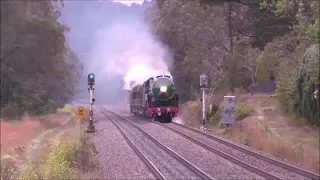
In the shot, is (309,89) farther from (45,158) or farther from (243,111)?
(45,158)

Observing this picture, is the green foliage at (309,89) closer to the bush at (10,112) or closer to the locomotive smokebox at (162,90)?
the locomotive smokebox at (162,90)

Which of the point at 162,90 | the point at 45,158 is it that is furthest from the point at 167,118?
the point at 45,158

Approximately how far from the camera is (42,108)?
44.6 metres

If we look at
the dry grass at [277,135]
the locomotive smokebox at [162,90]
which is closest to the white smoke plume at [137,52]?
the locomotive smokebox at [162,90]

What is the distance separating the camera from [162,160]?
16562 mm

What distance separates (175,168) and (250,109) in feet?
48.3

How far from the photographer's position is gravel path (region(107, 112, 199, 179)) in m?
13.9

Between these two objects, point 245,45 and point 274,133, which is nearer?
point 274,133

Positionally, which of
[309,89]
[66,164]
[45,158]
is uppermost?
[309,89]

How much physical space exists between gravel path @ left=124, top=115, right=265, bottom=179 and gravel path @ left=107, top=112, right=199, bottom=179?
61 cm

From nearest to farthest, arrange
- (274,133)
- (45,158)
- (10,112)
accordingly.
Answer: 1. (45,158)
2. (274,133)
3. (10,112)

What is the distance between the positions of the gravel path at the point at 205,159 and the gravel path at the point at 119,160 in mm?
1921

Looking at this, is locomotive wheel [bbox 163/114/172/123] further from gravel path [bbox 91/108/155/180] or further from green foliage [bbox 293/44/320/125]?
green foliage [bbox 293/44/320/125]

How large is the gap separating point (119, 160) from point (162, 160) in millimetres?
1616
